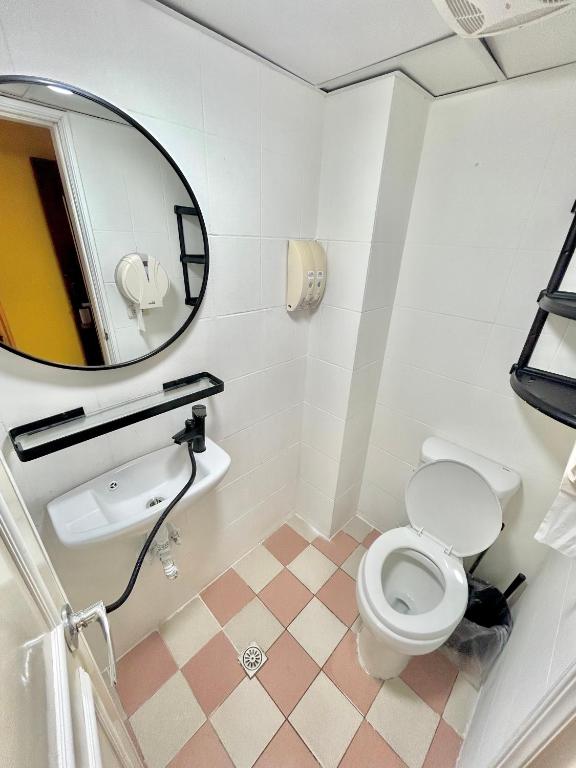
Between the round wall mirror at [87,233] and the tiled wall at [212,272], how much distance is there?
5 cm

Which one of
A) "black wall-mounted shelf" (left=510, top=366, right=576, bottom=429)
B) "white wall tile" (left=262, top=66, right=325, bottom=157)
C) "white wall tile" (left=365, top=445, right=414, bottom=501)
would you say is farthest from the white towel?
"white wall tile" (left=262, top=66, right=325, bottom=157)

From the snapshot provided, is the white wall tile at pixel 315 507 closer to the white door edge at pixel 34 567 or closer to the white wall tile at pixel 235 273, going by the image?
the white wall tile at pixel 235 273

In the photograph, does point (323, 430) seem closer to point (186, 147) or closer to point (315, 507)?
point (315, 507)

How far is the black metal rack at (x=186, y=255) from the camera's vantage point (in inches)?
36.9

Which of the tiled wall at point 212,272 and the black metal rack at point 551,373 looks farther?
the black metal rack at point 551,373

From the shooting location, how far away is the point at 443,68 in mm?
954

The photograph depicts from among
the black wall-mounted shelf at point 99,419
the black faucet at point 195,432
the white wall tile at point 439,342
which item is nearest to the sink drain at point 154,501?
the black faucet at point 195,432

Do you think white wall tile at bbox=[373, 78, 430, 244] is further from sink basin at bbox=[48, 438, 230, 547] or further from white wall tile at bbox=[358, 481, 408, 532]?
white wall tile at bbox=[358, 481, 408, 532]

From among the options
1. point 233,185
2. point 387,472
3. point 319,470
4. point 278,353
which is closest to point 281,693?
point 319,470

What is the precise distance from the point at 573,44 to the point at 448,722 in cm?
211

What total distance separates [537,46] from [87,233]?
126 centimetres

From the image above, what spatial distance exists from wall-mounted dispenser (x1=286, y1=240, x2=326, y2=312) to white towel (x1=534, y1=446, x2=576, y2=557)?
0.94 metres

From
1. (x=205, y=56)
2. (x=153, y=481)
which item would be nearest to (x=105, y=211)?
(x=205, y=56)

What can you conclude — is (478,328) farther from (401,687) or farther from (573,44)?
(401,687)
